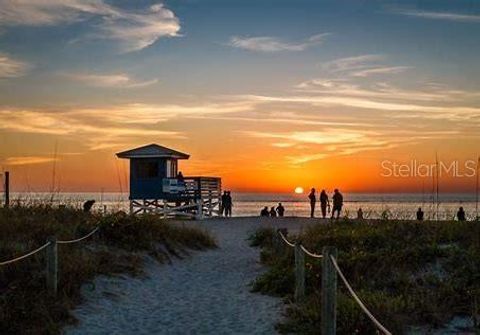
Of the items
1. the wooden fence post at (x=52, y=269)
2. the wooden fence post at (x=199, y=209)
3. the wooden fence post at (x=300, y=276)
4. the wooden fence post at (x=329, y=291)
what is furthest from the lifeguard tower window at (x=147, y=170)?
the wooden fence post at (x=329, y=291)

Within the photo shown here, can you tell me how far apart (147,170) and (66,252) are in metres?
24.7

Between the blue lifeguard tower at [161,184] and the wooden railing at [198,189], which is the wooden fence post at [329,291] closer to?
the blue lifeguard tower at [161,184]

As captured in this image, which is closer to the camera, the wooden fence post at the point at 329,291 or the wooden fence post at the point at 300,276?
the wooden fence post at the point at 329,291

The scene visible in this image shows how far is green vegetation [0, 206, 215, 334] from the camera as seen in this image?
1025 centimetres

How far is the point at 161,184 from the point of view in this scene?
38219mm

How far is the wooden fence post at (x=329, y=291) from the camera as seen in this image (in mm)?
8359

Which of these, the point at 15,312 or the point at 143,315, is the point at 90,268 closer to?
the point at 143,315

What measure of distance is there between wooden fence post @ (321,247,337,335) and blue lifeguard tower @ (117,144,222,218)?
29.2m

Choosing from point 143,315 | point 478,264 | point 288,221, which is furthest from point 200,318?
point 288,221

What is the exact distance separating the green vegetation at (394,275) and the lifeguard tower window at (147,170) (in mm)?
21774

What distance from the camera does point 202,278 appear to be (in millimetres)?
15664

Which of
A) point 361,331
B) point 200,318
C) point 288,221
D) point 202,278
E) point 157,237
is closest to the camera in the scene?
point 361,331

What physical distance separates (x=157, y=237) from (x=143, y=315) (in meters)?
7.34

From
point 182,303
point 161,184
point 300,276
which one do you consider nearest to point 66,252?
point 182,303
